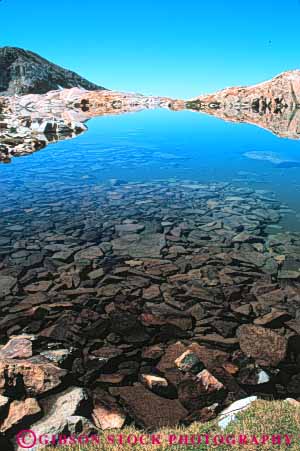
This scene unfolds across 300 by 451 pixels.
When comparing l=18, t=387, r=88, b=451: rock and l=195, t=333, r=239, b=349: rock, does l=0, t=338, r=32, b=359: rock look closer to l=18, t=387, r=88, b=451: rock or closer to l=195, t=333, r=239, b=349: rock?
l=18, t=387, r=88, b=451: rock

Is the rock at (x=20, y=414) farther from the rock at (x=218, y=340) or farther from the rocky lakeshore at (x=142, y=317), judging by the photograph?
the rock at (x=218, y=340)

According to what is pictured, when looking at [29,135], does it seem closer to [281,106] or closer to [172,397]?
[172,397]

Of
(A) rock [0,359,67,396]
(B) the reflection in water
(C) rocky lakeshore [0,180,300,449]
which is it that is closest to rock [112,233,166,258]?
(C) rocky lakeshore [0,180,300,449]

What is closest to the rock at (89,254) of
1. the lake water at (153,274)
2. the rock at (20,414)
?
the lake water at (153,274)

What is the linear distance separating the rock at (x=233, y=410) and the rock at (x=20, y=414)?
2.78 m

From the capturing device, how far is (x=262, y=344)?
777cm

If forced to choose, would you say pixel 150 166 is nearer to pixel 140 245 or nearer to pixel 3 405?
pixel 140 245

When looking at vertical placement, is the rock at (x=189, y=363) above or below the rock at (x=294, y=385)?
above

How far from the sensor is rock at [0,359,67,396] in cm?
598

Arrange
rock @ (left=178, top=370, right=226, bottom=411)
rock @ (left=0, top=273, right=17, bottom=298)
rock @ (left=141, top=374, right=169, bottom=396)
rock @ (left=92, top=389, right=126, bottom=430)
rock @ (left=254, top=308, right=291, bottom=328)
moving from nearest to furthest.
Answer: rock @ (left=92, top=389, right=126, bottom=430) < rock @ (left=178, top=370, right=226, bottom=411) < rock @ (left=141, top=374, right=169, bottom=396) < rock @ (left=254, top=308, right=291, bottom=328) < rock @ (left=0, top=273, right=17, bottom=298)

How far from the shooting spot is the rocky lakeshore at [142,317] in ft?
20.2

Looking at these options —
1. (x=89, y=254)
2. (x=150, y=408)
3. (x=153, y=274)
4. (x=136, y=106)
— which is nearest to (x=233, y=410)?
A: (x=150, y=408)

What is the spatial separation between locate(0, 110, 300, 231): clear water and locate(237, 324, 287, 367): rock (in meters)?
7.75

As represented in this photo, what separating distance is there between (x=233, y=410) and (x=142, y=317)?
347 centimetres
